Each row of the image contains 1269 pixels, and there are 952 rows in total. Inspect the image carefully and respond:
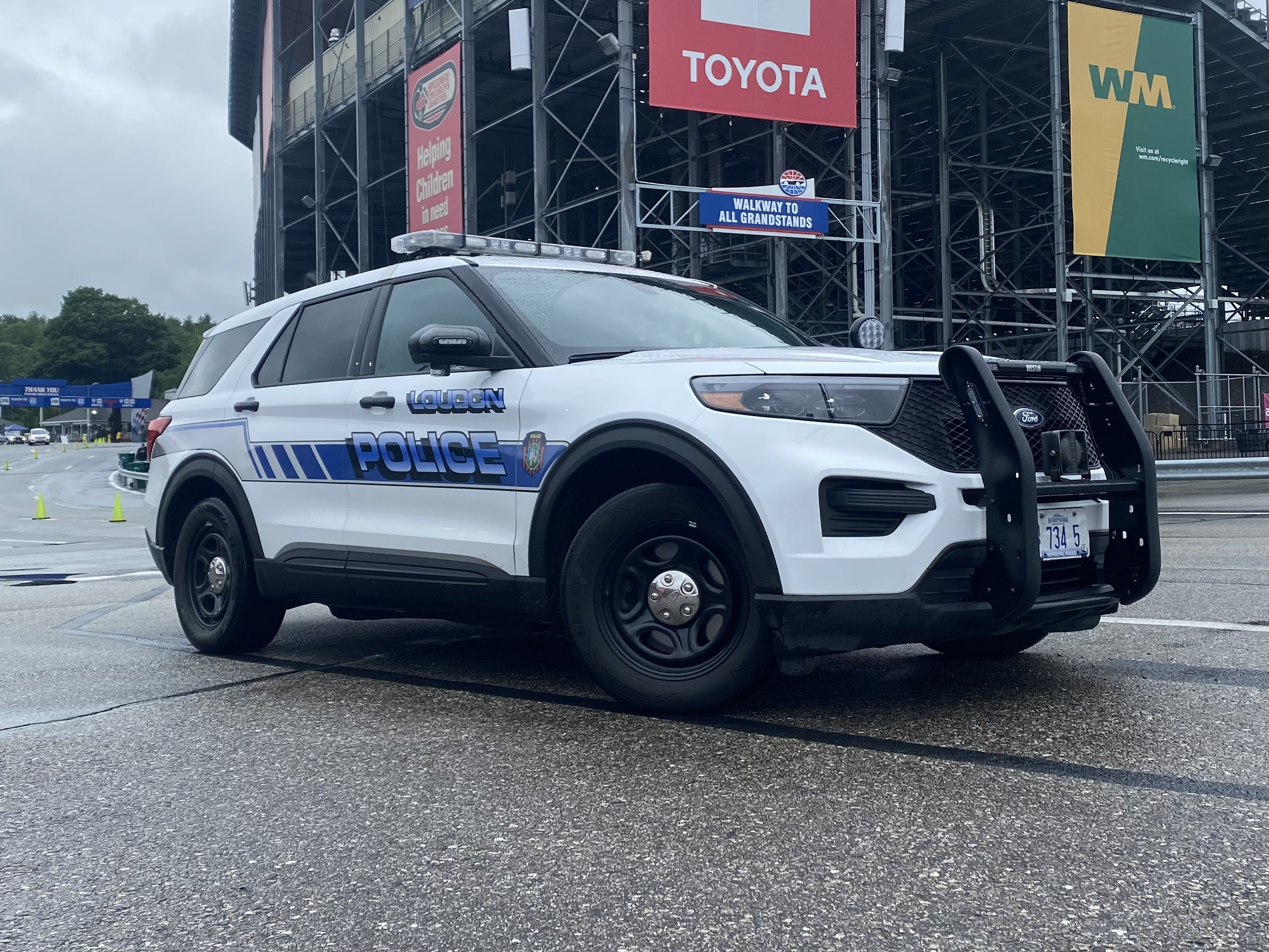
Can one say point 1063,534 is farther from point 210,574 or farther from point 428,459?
point 210,574

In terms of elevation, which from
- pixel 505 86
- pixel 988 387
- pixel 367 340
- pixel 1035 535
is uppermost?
pixel 505 86

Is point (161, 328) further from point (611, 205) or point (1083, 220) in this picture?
point (1083, 220)

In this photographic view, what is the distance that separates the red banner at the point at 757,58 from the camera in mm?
23266

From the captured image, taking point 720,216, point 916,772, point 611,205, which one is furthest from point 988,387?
point 611,205

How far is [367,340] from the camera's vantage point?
556cm

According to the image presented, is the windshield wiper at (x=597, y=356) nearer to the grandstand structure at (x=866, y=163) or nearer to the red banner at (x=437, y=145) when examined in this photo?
the grandstand structure at (x=866, y=163)

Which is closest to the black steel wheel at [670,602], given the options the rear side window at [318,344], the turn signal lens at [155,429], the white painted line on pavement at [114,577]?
the rear side window at [318,344]

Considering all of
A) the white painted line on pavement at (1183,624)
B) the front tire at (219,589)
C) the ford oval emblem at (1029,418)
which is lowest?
the white painted line on pavement at (1183,624)

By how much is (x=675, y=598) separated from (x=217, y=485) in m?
3.17

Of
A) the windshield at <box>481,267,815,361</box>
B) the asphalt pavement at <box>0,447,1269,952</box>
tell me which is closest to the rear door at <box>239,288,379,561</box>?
the asphalt pavement at <box>0,447,1269,952</box>

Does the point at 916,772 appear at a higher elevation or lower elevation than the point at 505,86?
lower

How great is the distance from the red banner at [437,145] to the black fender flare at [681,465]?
2474 centimetres

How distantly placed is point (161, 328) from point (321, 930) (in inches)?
5856

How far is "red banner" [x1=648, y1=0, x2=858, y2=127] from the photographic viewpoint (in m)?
23.3
